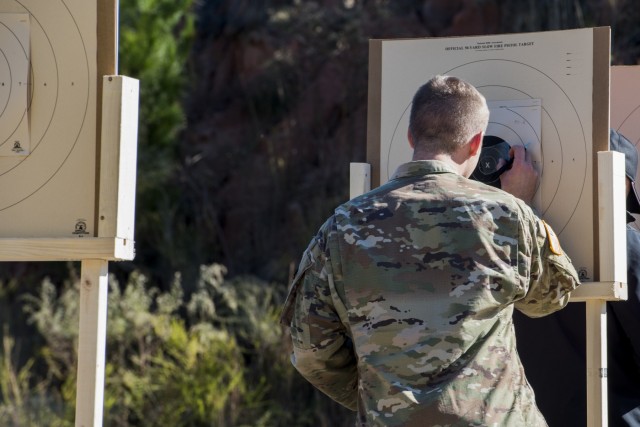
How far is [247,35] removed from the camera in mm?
8359

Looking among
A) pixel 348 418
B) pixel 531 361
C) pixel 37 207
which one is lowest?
pixel 348 418

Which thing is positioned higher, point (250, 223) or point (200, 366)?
point (250, 223)

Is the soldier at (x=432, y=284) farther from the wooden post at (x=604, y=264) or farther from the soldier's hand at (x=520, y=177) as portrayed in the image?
the soldier's hand at (x=520, y=177)

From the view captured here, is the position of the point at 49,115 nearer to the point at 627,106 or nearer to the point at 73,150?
the point at 73,150

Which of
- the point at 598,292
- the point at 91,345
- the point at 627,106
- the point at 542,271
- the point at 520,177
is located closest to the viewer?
the point at 542,271

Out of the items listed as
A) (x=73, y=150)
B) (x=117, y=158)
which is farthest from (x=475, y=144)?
(x=73, y=150)

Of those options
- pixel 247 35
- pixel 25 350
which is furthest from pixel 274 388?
pixel 247 35

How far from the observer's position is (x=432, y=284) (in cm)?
186

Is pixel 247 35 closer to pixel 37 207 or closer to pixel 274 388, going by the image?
pixel 274 388

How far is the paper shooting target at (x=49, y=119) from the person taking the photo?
7.70 ft

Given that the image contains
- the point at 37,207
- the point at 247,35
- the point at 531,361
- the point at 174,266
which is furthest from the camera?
the point at 247,35

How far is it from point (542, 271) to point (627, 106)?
1340mm

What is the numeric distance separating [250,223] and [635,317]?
204 inches

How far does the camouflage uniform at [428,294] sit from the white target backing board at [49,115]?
68cm
